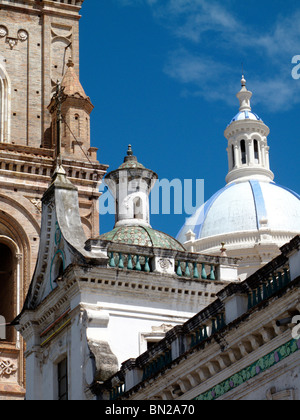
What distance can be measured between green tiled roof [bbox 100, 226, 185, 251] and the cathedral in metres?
0.05

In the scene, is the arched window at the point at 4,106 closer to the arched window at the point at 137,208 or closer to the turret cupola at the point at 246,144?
the turret cupola at the point at 246,144

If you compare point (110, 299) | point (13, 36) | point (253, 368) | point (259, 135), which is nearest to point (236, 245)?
point (259, 135)

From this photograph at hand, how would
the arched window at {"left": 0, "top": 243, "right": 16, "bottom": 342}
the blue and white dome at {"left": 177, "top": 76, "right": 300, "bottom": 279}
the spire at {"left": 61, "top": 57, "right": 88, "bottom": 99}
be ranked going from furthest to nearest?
1. the blue and white dome at {"left": 177, "top": 76, "right": 300, "bottom": 279}
2. the spire at {"left": 61, "top": 57, "right": 88, "bottom": 99}
3. the arched window at {"left": 0, "top": 243, "right": 16, "bottom": 342}

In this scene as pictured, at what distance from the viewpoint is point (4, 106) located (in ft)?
172

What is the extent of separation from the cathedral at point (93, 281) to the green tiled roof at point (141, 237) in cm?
5

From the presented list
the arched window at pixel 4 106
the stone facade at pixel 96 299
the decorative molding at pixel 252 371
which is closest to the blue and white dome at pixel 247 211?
the arched window at pixel 4 106

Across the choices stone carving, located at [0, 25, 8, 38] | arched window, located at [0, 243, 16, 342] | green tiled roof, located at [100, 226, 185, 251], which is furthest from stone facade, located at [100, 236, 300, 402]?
stone carving, located at [0, 25, 8, 38]

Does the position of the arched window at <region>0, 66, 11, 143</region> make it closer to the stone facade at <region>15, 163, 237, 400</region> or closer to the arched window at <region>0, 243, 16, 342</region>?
the arched window at <region>0, 243, 16, 342</region>

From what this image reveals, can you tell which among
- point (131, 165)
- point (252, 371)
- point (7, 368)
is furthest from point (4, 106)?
point (252, 371)

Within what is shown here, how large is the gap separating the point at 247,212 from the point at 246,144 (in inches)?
286

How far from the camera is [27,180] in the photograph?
165 ft

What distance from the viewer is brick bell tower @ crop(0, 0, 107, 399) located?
49156 mm

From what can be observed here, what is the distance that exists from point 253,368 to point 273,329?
92 cm

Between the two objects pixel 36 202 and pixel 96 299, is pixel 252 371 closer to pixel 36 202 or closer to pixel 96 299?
pixel 96 299
